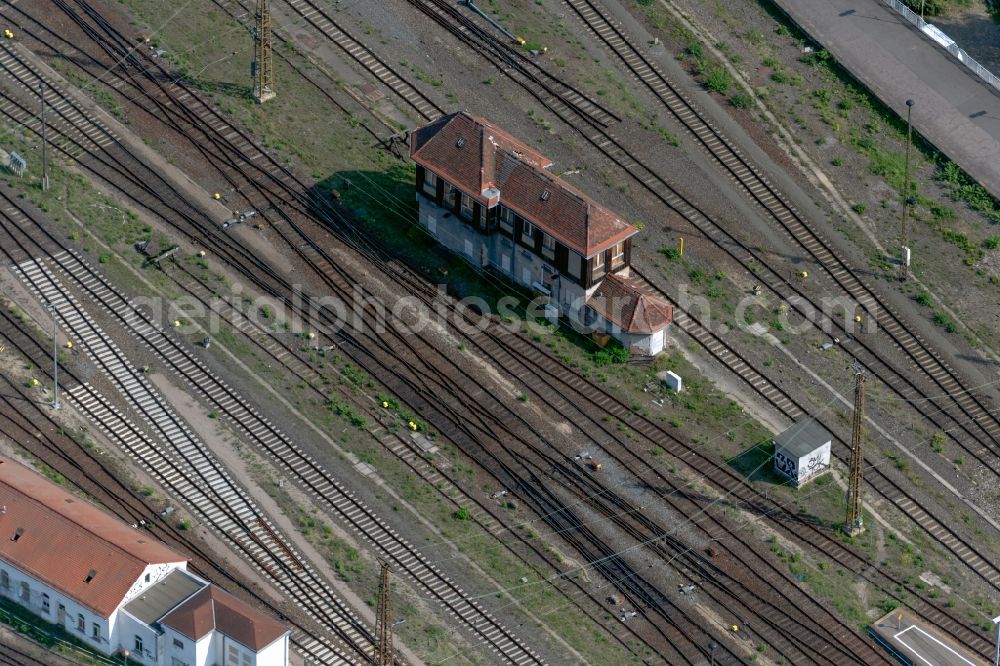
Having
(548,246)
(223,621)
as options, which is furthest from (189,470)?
(548,246)

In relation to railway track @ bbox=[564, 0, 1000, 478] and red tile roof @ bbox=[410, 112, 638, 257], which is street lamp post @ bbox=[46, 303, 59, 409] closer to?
red tile roof @ bbox=[410, 112, 638, 257]

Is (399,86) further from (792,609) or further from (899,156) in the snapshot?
(792,609)

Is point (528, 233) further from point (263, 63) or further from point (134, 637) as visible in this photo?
point (134, 637)

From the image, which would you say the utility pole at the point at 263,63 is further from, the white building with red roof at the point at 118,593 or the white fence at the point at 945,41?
the white fence at the point at 945,41

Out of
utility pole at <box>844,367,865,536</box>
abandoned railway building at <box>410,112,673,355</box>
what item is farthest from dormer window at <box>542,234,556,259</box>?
utility pole at <box>844,367,865,536</box>

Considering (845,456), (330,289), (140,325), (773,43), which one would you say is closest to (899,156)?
(773,43)
